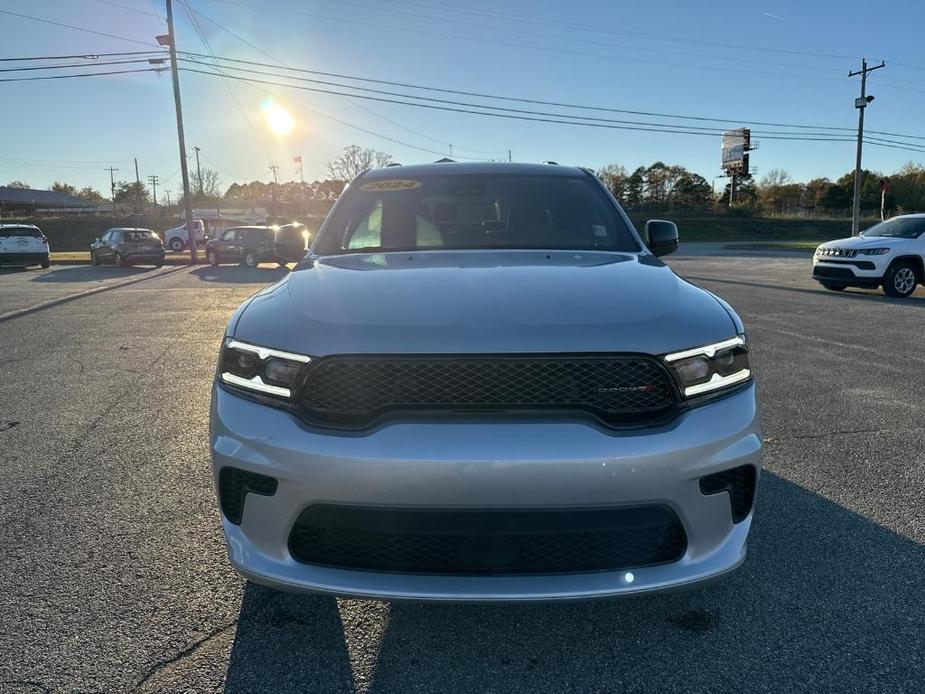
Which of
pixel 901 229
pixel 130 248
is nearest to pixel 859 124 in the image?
pixel 901 229

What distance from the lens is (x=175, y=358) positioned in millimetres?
6879

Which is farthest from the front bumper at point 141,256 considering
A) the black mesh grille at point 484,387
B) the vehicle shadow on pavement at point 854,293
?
the black mesh grille at point 484,387

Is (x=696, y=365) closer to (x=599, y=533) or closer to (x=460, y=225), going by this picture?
(x=599, y=533)

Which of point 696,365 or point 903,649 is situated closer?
point 696,365

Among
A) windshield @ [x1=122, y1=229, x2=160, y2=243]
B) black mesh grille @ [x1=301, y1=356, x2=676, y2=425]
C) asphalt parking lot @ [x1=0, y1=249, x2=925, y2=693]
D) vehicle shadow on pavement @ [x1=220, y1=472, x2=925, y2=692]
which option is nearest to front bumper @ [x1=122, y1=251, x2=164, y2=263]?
windshield @ [x1=122, y1=229, x2=160, y2=243]

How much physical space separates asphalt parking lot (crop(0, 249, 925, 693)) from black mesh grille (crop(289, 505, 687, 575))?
0.27m

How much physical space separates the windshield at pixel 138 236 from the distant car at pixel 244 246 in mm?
2082

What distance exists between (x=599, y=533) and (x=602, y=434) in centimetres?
29

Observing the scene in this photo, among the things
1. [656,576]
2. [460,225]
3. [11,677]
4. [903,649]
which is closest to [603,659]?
[656,576]

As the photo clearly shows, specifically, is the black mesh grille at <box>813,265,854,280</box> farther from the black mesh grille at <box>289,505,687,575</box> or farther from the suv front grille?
the black mesh grille at <box>289,505,687,575</box>

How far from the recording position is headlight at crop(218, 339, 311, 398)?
1961 millimetres

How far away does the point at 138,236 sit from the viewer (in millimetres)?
22766

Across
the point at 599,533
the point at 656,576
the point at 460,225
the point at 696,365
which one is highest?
the point at 460,225

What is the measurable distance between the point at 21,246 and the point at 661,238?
25392 millimetres
